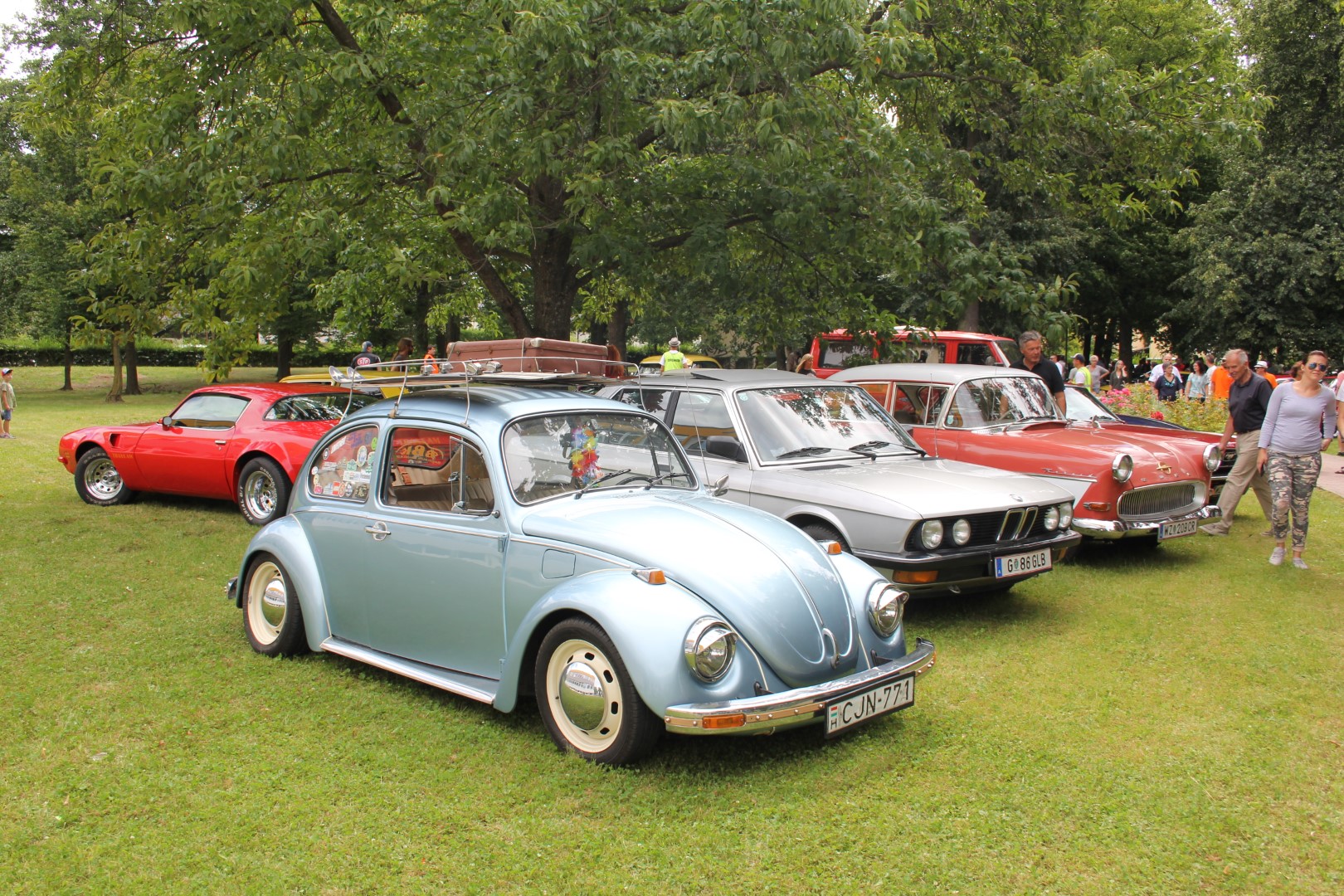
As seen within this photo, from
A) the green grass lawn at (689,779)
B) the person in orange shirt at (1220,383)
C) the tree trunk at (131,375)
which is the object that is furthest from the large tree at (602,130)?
the tree trunk at (131,375)

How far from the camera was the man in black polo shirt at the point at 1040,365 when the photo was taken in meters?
10.9

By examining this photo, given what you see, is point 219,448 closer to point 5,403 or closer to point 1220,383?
point 5,403

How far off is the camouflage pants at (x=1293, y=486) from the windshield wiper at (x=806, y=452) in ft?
13.5

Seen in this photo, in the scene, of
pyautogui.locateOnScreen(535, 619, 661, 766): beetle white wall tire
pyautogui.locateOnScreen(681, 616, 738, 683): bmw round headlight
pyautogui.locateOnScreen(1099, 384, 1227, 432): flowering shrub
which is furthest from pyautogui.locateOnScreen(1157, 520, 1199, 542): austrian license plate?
pyautogui.locateOnScreen(1099, 384, 1227, 432): flowering shrub

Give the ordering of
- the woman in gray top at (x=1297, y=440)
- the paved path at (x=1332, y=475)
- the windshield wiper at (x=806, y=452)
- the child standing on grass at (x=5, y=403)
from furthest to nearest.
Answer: the child standing on grass at (x=5, y=403)
the paved path at (x=1332, y=475)
the woman in gray top at (x=1297, y=440)
the windshield wiper at (x=806, y=452)

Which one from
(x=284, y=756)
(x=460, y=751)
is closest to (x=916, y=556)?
(x=460, y=751)

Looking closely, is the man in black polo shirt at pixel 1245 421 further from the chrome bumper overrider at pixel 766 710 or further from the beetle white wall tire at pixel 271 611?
the beetle white wall tire at pixel 271 611

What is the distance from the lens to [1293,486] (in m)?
8.73

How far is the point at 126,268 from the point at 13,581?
16.6ft

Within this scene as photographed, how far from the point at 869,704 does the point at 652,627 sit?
1056 millimetres

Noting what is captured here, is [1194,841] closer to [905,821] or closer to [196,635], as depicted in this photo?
[905,821]

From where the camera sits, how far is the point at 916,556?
6.54 meters

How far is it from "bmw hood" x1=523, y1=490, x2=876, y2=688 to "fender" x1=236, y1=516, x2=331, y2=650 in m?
1.63

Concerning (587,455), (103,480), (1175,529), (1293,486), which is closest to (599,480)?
(587,455)
